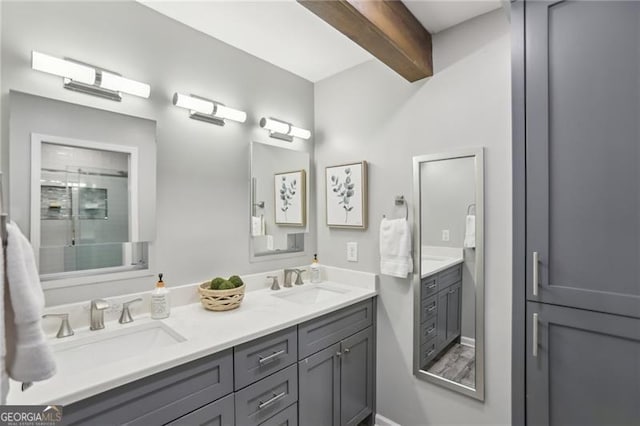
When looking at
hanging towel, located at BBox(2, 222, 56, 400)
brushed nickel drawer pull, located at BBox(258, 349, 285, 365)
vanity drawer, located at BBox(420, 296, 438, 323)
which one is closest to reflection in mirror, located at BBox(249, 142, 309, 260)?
brushed nickel drawer pull, located at BBox(258, 349, 285, 365)

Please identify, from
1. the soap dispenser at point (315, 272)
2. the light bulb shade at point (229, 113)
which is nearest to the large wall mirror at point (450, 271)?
the soap dispenser at point (315, 272)

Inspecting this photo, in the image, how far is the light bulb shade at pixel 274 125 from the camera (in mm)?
2123

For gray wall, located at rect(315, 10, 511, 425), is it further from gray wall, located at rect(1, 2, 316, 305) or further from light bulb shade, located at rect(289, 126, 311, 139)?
gray wall, located at rect(1, 2, 316, 305)

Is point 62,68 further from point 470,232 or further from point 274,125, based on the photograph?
point 470,232

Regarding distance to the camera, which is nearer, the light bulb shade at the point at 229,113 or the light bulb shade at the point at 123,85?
the light bulb shade at the point at 123,85

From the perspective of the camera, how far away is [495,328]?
1.61 m

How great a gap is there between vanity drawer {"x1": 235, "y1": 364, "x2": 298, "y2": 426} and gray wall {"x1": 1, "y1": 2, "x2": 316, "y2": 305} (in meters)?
0.73

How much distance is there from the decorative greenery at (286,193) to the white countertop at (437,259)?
3.33ft

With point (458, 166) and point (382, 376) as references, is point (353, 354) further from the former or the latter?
point (458, 166)

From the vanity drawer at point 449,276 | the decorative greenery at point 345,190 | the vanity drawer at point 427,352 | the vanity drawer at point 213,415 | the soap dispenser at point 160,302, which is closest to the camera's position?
the vanity drawer at point 213,415

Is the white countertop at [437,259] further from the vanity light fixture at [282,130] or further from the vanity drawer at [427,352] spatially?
the vanity light fixture at [282,130]

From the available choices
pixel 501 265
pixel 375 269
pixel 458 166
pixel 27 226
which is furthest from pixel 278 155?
pixel 501 265

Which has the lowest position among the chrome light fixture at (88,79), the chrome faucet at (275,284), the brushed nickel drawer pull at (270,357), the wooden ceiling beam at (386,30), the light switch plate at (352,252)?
the brushed nickel drawer pull at (270,357)

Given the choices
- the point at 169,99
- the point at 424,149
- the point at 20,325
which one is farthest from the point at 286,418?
the point at 169,99
